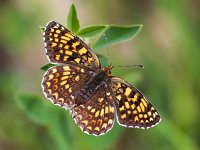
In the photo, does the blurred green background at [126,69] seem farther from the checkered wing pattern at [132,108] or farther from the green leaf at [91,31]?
the green leaf at [91,31]

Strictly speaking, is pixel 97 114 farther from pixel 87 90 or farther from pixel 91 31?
pixel 91 31

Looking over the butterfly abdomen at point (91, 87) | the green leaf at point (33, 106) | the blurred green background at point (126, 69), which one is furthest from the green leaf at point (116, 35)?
the green leaf at point (33, 106)

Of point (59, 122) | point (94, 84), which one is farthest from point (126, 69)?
point (94, 84)

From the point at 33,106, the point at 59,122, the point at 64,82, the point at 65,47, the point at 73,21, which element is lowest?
the point at 59,122

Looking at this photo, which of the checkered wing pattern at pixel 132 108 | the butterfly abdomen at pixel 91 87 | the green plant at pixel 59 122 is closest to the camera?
the checkered wing pattern at pixel 132 108

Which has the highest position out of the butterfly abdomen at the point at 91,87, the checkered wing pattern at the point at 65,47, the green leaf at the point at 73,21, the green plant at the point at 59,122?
the green leaf at the point at 73,21

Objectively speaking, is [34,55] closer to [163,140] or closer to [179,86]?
[179,86]

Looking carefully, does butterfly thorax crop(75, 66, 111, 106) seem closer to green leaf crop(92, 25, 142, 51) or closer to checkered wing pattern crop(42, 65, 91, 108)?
checkered wing pattern crop(42, 65, 91, 108)
